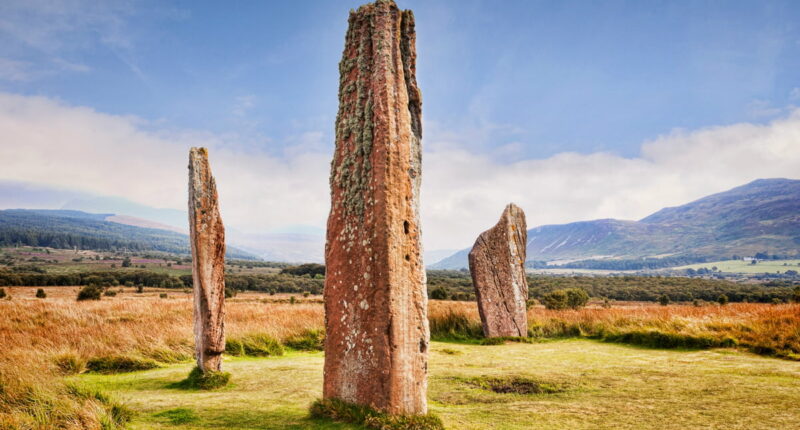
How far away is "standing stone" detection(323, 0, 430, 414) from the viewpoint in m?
4.75

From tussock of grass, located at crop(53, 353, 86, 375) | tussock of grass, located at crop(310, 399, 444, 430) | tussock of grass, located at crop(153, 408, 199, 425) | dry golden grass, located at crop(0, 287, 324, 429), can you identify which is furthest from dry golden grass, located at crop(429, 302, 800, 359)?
tussock of grass, located at crop(153, 408, 199, 425)

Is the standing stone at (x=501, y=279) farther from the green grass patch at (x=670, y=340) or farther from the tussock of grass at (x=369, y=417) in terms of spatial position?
the tussock of grass at (x=369, y=417)

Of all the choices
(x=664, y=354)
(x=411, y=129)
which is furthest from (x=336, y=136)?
(x=664, y=354)

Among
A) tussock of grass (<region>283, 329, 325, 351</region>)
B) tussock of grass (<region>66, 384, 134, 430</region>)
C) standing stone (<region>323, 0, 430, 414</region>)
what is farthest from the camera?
tussock of grass (<region>283, 329, 325, 351</region>)

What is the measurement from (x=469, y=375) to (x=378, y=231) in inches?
161

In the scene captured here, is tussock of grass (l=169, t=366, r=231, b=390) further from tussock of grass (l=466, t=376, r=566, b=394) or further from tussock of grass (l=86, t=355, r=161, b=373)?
tussock of grass (l=466, t=376, r=566, b=394)

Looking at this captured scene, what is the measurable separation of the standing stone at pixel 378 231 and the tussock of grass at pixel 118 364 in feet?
18.3

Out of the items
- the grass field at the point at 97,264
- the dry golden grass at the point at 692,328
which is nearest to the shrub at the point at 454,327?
the dry golden grass at the point at 692,328

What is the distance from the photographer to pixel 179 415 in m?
5.24

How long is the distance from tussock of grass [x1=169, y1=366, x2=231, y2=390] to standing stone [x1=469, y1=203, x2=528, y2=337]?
7525 millimetres

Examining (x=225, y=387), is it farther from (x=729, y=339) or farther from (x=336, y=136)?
(x=729, y=339)

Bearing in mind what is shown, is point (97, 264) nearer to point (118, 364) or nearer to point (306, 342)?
point (306, 342)

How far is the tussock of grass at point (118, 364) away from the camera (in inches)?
332

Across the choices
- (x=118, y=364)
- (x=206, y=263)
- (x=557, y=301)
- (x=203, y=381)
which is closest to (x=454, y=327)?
(x=203, y=381)
